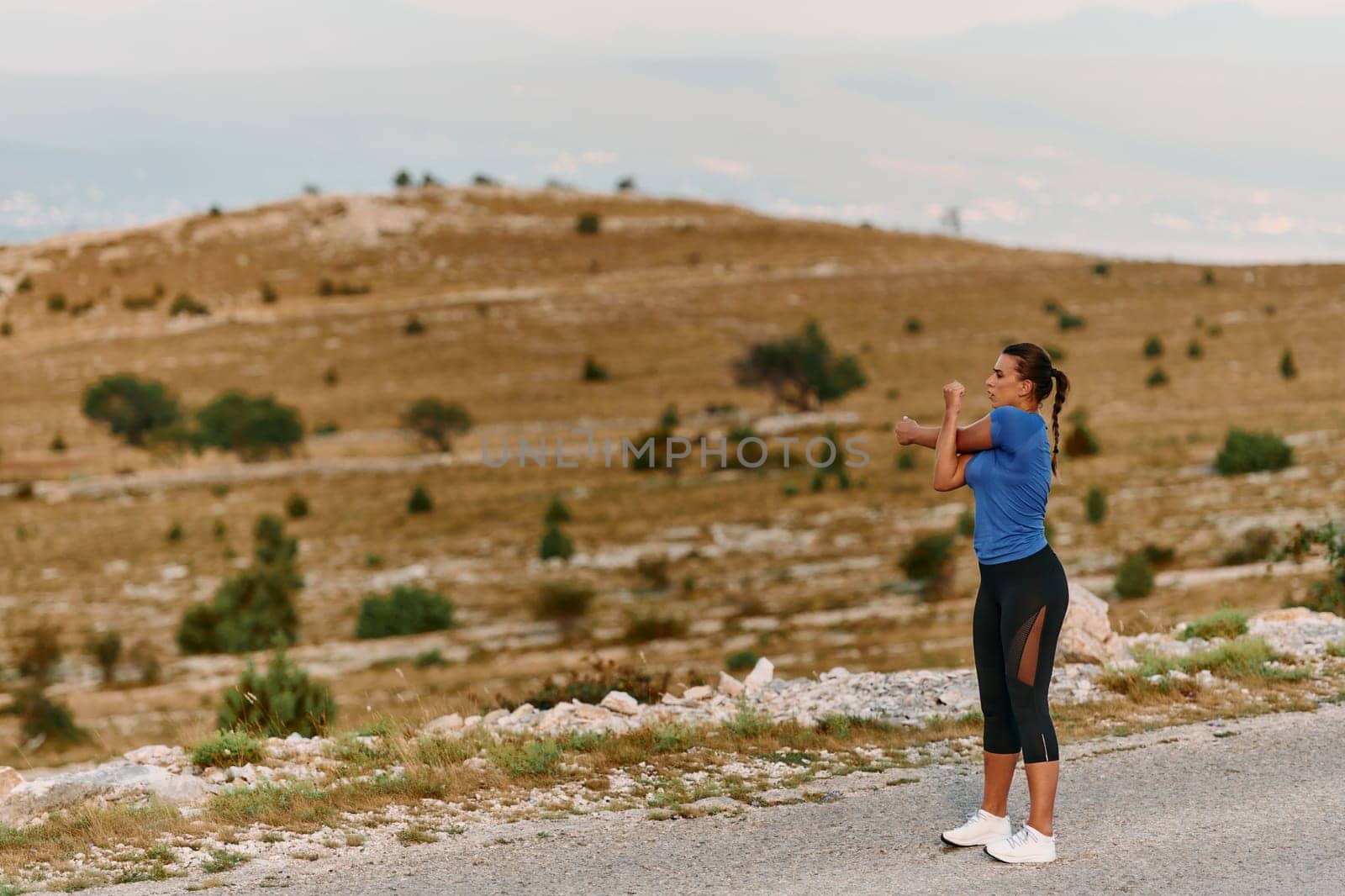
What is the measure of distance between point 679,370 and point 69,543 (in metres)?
35.4

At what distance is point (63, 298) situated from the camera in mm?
90438

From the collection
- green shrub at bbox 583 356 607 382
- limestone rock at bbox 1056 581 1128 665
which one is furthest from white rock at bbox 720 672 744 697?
green shrub at bbox 583 356 607 382

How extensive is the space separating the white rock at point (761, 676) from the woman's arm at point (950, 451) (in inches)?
235

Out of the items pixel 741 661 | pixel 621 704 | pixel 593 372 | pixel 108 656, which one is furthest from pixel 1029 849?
pixel 593 372

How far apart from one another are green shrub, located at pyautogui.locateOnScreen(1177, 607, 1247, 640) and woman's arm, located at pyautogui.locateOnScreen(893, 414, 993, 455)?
760cm

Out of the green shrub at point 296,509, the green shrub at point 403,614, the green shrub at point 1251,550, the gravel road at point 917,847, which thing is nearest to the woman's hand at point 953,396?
the gravel road at point 917,847

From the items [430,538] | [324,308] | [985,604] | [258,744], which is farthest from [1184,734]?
[324,308]

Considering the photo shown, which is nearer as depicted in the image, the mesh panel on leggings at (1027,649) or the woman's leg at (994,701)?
the mesh panel on leggings at (1027,649)

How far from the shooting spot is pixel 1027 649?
19.7 ft

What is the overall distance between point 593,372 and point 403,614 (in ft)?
130

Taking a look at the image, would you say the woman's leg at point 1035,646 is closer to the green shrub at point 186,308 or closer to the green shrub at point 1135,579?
the green shrub at point 1135,579

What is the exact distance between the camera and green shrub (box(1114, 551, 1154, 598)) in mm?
23734

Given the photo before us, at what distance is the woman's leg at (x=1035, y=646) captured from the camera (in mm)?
5953

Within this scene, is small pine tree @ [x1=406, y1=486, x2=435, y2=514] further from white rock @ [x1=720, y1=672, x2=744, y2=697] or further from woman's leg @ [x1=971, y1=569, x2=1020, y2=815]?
woman's leg @ [x1=971, y1=569, x2=1020, y2=815]
